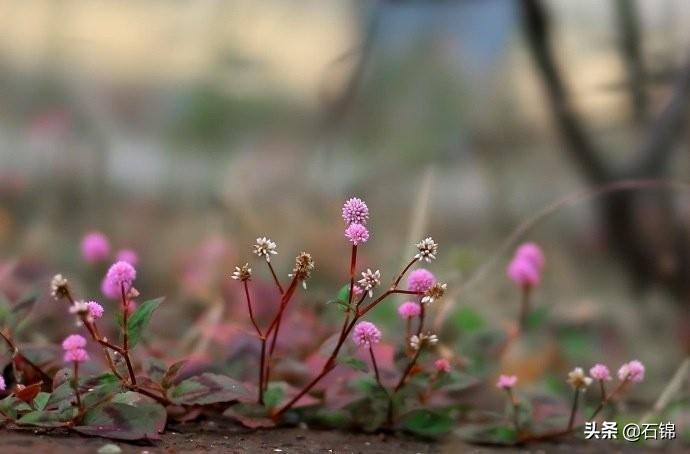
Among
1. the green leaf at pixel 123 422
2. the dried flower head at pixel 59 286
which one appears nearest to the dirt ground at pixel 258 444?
the green leaf at pixel 123 422

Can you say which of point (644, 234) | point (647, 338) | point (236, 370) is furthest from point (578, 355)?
point (236, 370)

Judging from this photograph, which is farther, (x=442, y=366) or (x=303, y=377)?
(x=303, y=377)

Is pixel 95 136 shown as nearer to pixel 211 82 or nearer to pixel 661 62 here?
pixel 211 82

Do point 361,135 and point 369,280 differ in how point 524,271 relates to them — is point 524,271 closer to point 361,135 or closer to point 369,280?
point 369,280

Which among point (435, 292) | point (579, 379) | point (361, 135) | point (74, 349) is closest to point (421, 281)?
point (435, 292)

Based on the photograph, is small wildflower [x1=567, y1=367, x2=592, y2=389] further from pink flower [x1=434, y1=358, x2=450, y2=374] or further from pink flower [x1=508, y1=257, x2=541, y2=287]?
pink flower [x1=508, y1=257, x2=541, y2=287]
